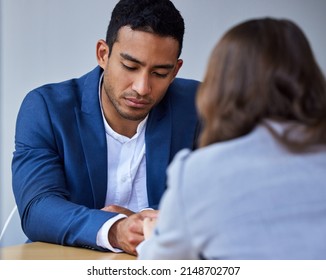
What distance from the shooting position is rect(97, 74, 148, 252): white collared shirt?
1787 mm

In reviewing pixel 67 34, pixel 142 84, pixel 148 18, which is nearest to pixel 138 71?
pixel 142 84

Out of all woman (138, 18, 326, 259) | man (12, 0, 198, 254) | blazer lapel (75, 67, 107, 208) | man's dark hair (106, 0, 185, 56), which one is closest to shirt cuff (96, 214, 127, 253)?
man (12, 0, 198, 254)

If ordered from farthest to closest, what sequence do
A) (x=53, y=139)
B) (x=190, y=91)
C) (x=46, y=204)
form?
(x=190, y=91), (x=53, y=139), (x=46, y=204)

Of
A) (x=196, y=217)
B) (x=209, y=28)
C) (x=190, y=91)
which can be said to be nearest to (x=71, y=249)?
(x=196, y=217)

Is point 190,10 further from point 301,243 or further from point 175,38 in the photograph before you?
point 301,243

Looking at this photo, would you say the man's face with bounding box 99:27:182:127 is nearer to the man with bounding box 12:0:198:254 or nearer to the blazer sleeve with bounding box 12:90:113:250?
the man with bounding box 12:0:198:254

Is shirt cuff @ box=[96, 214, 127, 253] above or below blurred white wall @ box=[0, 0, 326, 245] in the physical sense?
below

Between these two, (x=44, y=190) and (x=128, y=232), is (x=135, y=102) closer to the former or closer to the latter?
(x=44, y=190)

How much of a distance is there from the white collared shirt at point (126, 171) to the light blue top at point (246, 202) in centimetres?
90

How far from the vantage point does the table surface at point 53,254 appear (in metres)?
1.32

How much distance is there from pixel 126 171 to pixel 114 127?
5.5 inches

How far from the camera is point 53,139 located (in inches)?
67.2

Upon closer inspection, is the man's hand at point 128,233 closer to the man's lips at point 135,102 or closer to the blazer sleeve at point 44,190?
the blazer sleeve at point 44,190

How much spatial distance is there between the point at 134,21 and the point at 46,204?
0.57 metres
